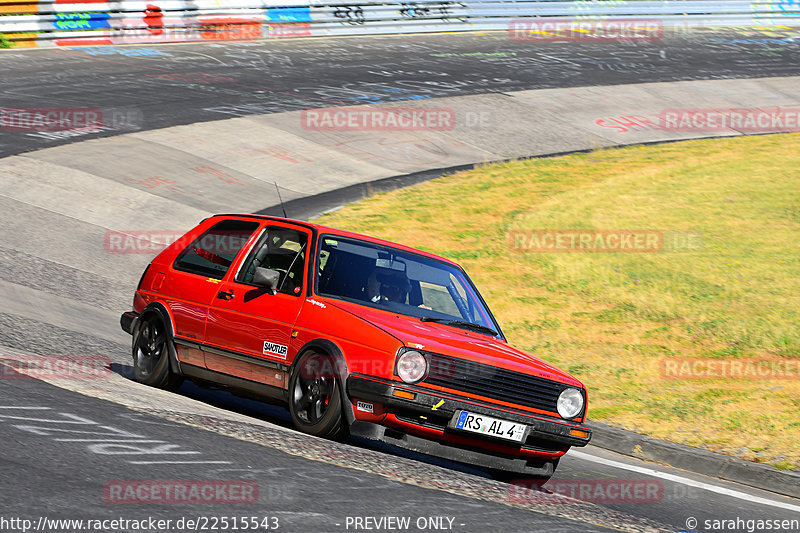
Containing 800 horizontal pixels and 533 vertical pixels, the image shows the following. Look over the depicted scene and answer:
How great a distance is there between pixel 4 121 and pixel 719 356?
47.4 ft

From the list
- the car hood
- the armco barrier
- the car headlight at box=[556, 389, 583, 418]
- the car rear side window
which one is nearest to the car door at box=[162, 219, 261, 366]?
the car rear side window

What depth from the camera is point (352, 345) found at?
681 centimetres

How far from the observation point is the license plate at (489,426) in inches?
260

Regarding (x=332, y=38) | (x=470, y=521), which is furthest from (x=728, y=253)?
(x=332, y=38)

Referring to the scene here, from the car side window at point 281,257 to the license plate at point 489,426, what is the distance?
172cm

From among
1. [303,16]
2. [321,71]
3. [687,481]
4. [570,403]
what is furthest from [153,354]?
[303,16]

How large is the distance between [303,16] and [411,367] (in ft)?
91.9

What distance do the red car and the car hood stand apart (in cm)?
1

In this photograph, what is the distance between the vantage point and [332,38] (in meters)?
33.2

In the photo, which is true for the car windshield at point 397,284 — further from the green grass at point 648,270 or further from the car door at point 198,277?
the green grass at point 648,270

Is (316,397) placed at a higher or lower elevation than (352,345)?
lower

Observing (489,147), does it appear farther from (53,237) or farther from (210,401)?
(210,401)

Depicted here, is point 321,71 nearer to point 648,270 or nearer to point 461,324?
point 648,270

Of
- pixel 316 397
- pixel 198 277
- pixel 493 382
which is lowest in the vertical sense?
pixel 316 397
